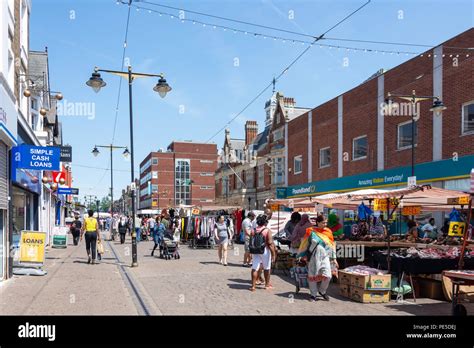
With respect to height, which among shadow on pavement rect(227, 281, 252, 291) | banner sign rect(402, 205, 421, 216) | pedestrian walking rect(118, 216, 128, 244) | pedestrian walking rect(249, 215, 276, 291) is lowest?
pedestrian walking rect(118, 216, 128, 244)

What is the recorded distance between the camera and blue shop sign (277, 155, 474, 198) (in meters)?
19.3

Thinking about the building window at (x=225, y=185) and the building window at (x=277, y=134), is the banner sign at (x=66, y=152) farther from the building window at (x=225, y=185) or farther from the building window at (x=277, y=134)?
the building window at (x=225, y=185)

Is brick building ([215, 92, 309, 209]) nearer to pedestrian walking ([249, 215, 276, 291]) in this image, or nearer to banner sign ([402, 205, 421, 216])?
banner sign ([402, 205, 421, 216])

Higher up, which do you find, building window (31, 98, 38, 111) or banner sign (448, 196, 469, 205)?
building window (31, 98, 38, 111)

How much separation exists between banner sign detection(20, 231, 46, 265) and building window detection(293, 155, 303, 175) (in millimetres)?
26183

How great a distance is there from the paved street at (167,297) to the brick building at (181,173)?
8455 centimetres

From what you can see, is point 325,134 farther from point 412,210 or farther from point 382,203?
point 382,203

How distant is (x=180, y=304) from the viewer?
28.3 ft

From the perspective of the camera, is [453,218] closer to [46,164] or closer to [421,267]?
[421,267]

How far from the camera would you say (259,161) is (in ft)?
153

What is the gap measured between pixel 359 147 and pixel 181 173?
7350 centimetres

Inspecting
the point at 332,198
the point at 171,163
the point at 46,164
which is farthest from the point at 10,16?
the point at 171,163

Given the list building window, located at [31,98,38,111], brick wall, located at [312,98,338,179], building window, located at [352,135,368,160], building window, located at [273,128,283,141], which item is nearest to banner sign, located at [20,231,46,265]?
building window, located at [31,98,38,111]

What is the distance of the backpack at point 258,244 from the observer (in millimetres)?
10109
